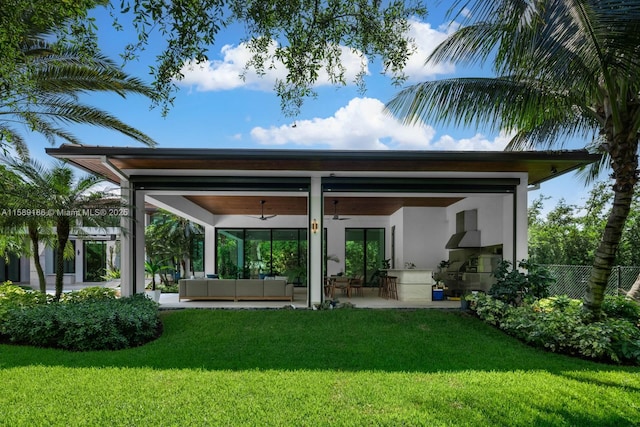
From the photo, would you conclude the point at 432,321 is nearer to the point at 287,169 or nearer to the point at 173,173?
the point at 287,169

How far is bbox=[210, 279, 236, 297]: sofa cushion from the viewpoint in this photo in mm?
14562

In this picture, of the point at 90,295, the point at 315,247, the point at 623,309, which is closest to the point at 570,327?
the point at 623,309

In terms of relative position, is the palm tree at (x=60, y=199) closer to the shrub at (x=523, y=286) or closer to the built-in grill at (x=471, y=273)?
the shrub at (x=523, y=286)

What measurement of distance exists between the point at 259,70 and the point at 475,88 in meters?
5.26

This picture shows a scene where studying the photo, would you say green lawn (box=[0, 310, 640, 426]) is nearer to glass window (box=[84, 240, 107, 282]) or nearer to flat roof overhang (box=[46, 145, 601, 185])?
flat roof overhang (box=[46, 145, 601, 185])

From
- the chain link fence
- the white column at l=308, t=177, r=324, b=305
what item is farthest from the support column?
the chain link fence

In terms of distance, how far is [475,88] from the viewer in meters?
9.02

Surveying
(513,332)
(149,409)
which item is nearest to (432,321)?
(513,332)

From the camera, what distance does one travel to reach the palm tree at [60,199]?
10430mm

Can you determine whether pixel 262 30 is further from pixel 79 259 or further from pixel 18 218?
pixel 79 259

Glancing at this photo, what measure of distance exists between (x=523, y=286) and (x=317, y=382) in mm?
6428

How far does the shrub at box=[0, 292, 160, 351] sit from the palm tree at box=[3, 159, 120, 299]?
2.16 metres

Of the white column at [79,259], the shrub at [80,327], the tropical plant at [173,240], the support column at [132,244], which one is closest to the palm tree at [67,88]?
the support column at [132,244]

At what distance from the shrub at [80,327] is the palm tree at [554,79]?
6390 millimetres
